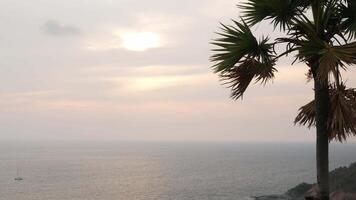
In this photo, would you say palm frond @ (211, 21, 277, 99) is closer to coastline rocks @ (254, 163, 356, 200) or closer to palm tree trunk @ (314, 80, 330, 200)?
palm tree trunk @ (314, 80, 330, 200)

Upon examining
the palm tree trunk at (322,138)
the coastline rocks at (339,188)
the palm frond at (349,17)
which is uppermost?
the palm frond at (349,17)

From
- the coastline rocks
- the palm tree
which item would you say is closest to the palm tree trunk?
the palm tree

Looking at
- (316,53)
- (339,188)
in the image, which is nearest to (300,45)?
(316,53)

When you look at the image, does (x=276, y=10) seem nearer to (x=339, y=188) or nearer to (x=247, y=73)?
(x=247, y=73)

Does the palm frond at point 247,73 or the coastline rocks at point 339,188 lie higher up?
the palm frond at point 247,73

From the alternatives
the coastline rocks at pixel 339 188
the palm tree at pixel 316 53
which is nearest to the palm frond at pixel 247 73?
the palm tree at pixel 316 53

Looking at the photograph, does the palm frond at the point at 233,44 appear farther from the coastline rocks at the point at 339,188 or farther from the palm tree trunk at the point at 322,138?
the coastline rocks at the point at 339,188

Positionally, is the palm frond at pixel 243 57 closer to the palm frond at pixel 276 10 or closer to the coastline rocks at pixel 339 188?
the palm frond at pixel 276 10

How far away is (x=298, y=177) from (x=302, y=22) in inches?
6089

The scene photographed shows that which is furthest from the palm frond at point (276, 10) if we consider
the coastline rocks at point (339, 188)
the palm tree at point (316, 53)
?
the coastline rocks at point (339, 188)

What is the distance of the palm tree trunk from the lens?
7.23 meters

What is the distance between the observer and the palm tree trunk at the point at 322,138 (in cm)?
723

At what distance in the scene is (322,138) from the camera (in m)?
7.39

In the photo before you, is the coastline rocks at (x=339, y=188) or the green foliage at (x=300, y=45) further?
the coastline rocks at (x=339, y=188)
